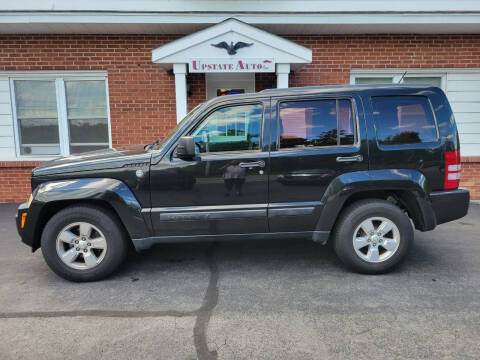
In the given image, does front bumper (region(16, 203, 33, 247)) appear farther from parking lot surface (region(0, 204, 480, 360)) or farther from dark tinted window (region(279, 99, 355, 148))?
dark tinted window (region(279, 99, 355, 148))

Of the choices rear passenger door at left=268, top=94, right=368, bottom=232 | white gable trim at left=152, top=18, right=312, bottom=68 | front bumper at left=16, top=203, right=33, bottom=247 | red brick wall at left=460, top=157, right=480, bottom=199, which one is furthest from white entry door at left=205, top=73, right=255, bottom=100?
red brick wall at left=460, top=157, right=480, bottom=199

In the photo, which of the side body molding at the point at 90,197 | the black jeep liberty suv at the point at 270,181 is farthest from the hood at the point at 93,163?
the side body molding at the point at 90,197

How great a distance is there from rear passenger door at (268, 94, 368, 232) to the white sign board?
9.65 feet

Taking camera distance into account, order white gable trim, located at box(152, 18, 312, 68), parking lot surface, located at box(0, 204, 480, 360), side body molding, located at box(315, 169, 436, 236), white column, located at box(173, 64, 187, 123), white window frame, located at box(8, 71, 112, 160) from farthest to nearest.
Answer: white window frame, located at box(8, 71, 112, 160) → white column, located at box(173, 64, 187, 123) → white gable trim, located at box(152, 18, 312, 68) → side body molding, located at box(315, 169, 436, 236) → parking lot surface, located at box(0, 204, 480, 360)

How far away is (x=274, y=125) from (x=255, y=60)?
316cm

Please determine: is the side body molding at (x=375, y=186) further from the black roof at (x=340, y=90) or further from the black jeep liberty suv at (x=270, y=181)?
the black roof at (x=340, y=90)

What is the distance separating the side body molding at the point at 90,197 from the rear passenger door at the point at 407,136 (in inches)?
101

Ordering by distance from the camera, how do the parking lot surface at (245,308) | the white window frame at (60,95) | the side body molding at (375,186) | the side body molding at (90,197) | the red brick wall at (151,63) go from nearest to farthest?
1. the parking lot surface at (245,308)
2. the side body molding at (90,197)
3. the side body molding at (375,186)
4. the red brick wall at (151,63)
5. the white window frame at (60,95)

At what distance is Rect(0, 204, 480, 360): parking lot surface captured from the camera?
7.93 feet

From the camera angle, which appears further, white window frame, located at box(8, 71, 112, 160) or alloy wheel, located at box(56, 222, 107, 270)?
white window frame, located at box(8, 71, 112, 160)

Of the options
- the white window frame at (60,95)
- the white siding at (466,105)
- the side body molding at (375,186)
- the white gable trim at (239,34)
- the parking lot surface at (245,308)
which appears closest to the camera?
the parking lot surface at (245,308)

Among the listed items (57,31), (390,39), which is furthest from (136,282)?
(390,39)

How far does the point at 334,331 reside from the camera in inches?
102

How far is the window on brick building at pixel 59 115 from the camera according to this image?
7.52 m
